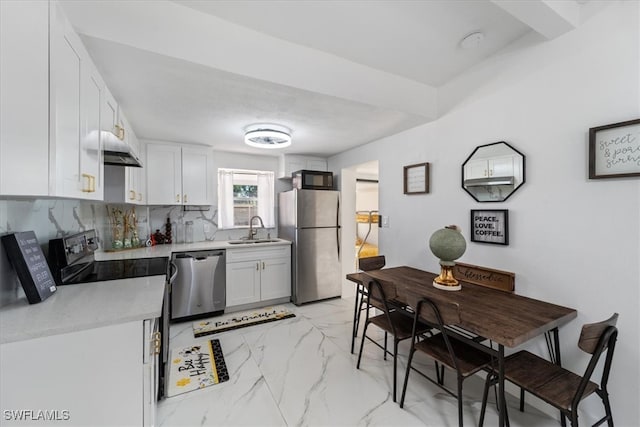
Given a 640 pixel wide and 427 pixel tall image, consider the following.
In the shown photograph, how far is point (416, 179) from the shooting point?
107 inches

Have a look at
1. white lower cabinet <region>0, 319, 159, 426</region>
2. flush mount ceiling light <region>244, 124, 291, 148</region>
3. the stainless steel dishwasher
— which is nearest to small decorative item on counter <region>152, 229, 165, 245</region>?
the stainless steel dishwasher

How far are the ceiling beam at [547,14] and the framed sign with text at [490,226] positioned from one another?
1.13m

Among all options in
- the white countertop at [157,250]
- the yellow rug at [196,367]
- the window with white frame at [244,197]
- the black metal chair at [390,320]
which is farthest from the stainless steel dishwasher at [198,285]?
the black metal chair at [390,320]

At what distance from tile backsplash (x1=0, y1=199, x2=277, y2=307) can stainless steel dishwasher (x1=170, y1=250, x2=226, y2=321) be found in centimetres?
72

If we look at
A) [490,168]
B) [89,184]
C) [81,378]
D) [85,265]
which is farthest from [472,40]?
[85,265]

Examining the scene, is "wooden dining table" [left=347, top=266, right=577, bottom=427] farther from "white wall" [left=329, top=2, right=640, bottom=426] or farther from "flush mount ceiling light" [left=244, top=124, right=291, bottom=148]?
"flush mount ceiling light" [left=244, top=124, right=291, bottom=148]

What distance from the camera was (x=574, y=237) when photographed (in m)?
1.61

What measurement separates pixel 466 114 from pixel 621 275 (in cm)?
146

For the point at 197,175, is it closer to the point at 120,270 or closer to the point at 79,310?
the point at 120,270

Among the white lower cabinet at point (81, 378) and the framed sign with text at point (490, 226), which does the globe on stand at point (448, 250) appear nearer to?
the framed sign with text at point (490, 226)

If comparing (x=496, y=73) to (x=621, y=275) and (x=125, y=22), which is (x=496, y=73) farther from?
(x=125, y=22)

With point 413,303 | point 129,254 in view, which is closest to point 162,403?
point 129,254

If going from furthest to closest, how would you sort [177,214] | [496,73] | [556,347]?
[177,214] → [496,73] → [556,347]

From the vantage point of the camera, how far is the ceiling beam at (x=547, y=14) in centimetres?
134
